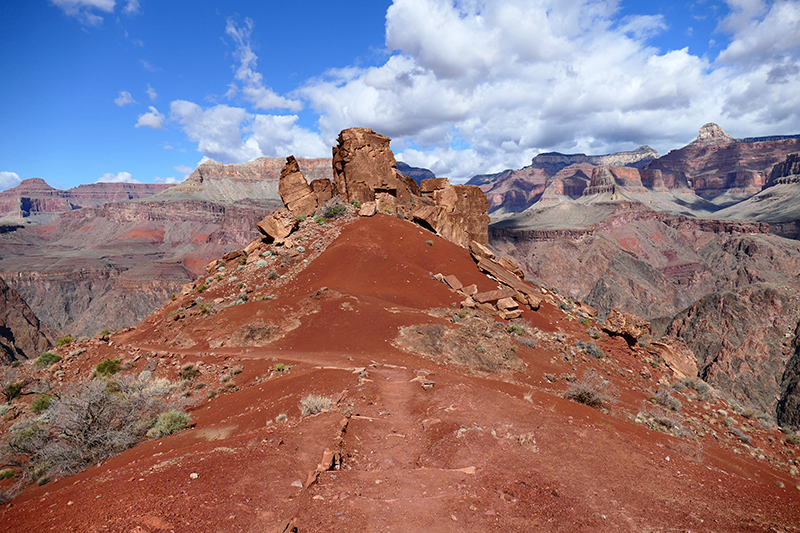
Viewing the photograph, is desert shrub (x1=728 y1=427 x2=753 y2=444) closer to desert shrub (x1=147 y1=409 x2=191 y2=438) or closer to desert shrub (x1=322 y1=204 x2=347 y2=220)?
desert shrub (x1=147 y1=409 x2=191 y2=438)

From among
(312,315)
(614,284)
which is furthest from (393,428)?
(614,284)

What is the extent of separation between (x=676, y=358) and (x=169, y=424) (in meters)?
22.2

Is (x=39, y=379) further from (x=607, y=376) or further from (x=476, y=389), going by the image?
(x=607, y=376)

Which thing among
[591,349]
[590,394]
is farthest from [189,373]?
[591,349]

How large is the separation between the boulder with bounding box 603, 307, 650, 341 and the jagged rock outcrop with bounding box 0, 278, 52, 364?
299 feet

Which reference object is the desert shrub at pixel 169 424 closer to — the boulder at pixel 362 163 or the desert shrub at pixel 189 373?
the desert shrub at pixel 189 373

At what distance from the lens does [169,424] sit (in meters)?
10.2

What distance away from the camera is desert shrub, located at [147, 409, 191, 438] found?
33.0ft

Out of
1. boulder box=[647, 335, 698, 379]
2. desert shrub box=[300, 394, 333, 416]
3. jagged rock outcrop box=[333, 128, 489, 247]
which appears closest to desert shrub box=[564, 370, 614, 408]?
boulder box=[647, 335, 698, 379]

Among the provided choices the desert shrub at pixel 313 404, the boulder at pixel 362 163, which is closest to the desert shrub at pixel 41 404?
the desert shrub at pixel 313 404

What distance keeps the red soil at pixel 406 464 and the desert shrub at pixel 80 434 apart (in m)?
0.58

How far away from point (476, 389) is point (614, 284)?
333 feet

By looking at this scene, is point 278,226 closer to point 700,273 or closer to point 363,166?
point 363,166

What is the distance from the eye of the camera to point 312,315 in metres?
19.1
